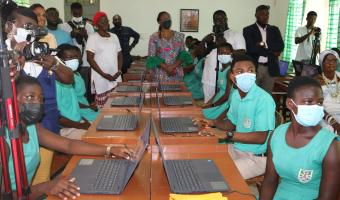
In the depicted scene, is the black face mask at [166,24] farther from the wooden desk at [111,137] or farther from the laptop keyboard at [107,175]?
the laptop keyboard at [107,175]

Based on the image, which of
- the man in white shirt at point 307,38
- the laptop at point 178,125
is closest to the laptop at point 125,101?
the laptop at point 178,125

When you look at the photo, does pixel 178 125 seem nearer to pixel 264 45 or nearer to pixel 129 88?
pixel 129 88

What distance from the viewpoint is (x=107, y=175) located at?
1557mm

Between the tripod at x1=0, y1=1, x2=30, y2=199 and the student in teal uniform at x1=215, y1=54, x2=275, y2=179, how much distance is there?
1.26 meters

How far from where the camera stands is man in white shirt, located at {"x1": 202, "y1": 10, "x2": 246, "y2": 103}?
4348 mm

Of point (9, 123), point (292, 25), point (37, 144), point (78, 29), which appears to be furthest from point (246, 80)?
point (292, 25)

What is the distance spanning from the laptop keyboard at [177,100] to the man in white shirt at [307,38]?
12.4 ft

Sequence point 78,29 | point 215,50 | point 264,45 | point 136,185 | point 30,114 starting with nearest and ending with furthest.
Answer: point 30,114, point 136,185, point 215,50, point 264,45, point 78,29

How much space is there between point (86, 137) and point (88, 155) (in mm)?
209

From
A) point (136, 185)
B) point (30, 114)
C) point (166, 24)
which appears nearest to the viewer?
point (30, 114)

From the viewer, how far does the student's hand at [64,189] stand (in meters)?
1.39

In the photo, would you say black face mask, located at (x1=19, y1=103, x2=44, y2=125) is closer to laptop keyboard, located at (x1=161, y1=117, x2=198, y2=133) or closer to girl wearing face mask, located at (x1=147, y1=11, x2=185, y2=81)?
laptop keyboard, located at (x1=161, y1=117, x2=198, y2=133)

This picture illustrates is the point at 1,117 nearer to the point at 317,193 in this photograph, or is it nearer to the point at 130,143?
the point at 130,143

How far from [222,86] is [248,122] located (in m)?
1.48
